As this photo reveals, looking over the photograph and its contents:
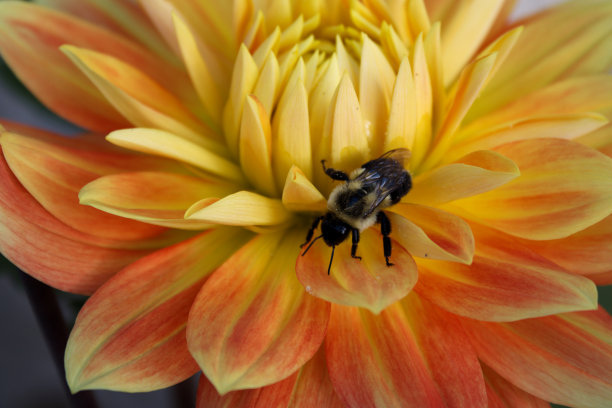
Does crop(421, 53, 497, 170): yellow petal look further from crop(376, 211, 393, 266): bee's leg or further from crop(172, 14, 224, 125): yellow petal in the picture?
crop(172, 14, 224, 125): yellow petal

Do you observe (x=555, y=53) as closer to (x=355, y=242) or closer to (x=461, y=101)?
(x=461, y=101)

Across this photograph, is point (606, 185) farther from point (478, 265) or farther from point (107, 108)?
point (107, 108)

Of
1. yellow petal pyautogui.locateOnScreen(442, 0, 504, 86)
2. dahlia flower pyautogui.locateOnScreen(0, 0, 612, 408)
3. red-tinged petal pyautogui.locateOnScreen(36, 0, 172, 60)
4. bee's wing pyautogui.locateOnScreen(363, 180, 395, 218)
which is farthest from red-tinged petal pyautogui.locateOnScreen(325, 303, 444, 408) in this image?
red-tinged petal pyautogui.locateOnScreen(36, 0, 172, 60)

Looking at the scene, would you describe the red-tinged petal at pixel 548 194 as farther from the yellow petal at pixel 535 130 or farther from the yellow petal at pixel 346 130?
the yellow petal at pixel 346 130

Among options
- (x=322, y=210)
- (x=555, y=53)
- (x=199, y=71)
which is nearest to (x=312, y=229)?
(x=322, y=210)

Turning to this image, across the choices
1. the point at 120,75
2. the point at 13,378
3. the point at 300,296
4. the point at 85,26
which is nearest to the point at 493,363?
the point at 300,296

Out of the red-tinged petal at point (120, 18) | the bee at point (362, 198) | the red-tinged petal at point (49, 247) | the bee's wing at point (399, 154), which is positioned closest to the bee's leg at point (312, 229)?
the bee at point (362, 198)
